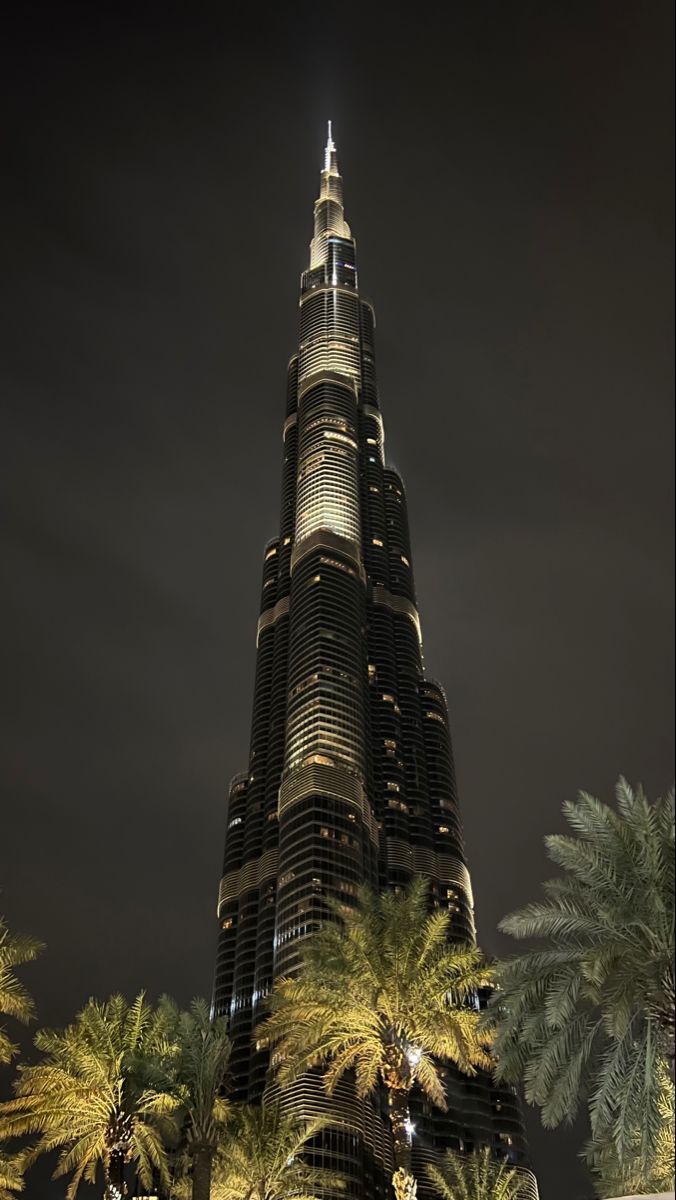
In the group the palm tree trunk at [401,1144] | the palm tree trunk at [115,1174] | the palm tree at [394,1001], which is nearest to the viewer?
the palm tree trunk at [401,1144]

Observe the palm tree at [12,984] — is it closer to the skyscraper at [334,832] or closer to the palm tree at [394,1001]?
the palm tree at [394,1001]

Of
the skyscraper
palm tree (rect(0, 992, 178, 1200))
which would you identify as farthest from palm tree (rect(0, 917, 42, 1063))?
the skyscraper

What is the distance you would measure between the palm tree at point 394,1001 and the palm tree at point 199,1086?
6.07 m

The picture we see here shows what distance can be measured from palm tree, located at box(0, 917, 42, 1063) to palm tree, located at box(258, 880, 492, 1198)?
8.81 metres

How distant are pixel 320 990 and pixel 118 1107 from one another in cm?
951

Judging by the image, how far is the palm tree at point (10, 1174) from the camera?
3734cm

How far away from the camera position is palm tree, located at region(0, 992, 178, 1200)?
3744cm

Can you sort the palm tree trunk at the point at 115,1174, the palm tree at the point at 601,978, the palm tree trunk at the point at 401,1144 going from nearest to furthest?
the palm tree at the point at 601,978, the palm tree trunk at the point at 401,1144, the palm tree trunk at the point at 115,1174

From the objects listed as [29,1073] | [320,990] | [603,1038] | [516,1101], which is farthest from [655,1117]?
[516,1101]

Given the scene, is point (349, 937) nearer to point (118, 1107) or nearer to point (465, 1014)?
point (465, 1014)

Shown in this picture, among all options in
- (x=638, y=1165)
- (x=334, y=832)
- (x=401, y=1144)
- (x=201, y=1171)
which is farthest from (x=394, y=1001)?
(x=334, y=832)

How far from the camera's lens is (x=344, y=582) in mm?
188250

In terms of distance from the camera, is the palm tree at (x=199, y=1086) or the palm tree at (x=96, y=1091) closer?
the palm tree at (x=96, y=1091)

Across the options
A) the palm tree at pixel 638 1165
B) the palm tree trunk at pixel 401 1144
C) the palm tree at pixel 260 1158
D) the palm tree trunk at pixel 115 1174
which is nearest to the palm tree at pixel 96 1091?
the palm tree trunk at pixel 115 1174
